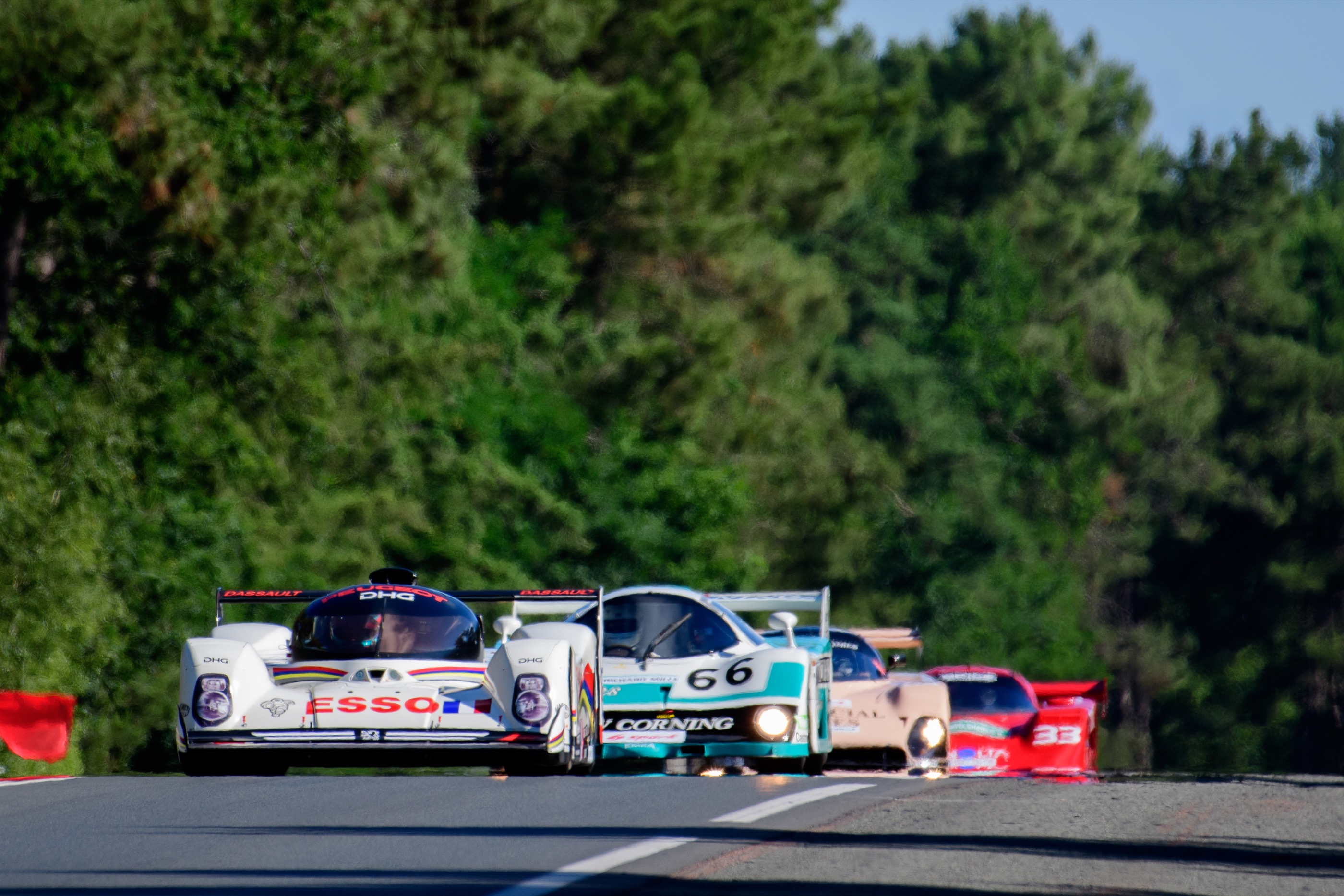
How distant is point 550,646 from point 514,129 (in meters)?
27.6

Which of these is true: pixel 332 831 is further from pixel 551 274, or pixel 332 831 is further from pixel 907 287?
pixel 907 287

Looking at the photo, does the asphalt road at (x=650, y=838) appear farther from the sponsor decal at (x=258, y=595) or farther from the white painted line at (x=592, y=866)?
the sponsor decal at (x=258, y=595)

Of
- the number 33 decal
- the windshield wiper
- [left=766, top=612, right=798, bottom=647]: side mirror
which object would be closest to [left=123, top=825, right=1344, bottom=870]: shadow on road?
the windshield wiper

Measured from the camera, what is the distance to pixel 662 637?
15836 millimetres

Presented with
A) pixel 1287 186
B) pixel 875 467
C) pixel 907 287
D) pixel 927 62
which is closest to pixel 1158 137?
pixel 1287 186

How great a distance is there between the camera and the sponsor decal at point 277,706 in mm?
13016

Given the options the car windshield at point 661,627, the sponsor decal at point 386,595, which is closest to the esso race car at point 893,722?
the car windshield at point 661,627

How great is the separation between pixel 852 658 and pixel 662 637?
4.10m

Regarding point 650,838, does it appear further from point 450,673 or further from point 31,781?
point 31,781

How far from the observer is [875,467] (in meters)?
57.9

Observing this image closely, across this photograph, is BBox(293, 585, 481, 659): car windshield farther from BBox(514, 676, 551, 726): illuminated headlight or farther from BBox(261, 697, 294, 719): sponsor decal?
BBox(514, 676, 551, 726): illuminated headlight

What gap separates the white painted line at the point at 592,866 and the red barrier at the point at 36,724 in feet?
22.8

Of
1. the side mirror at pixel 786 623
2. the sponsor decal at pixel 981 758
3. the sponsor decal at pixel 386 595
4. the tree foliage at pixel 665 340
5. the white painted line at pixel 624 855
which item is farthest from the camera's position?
the tree foliage at pixel 665 340

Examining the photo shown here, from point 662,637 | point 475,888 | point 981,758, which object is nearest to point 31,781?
point 662,637
